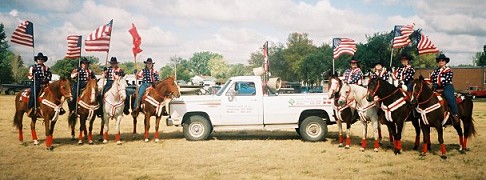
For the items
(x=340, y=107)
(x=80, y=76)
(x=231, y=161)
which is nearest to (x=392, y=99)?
(x=340, y=107)

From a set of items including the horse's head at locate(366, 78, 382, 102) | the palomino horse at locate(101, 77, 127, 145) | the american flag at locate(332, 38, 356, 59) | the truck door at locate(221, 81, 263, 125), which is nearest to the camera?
the horse's head at locate(366, 78, 382, 102)

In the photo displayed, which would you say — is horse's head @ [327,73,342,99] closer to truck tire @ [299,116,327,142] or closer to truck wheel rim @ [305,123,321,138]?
truck tire @ [299,116,327,142]

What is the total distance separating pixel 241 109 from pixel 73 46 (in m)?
6.31

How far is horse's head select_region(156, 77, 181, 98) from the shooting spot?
42.1 feet

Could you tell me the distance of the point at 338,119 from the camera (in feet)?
39.2

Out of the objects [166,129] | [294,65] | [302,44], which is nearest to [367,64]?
[294,65]

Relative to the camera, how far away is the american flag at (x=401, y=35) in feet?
44.1

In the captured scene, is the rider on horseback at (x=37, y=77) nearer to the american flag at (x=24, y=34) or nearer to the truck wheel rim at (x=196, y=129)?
the american flag at (x=24, y=34)

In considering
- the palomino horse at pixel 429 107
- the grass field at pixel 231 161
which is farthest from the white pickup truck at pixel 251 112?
the palomino horse at pixel 429 107

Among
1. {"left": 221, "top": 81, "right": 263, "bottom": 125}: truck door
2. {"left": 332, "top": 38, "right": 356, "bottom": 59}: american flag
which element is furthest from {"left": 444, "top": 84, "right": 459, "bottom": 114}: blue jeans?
{"left": 221, "top": 81, "right": 263, "bottom": 125}: truck door

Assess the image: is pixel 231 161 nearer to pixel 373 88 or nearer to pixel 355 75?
pixel 373 88

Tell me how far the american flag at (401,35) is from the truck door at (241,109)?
205 inches

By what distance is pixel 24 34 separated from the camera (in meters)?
13.0

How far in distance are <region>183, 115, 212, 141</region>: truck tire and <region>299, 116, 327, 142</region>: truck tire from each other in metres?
3.16
